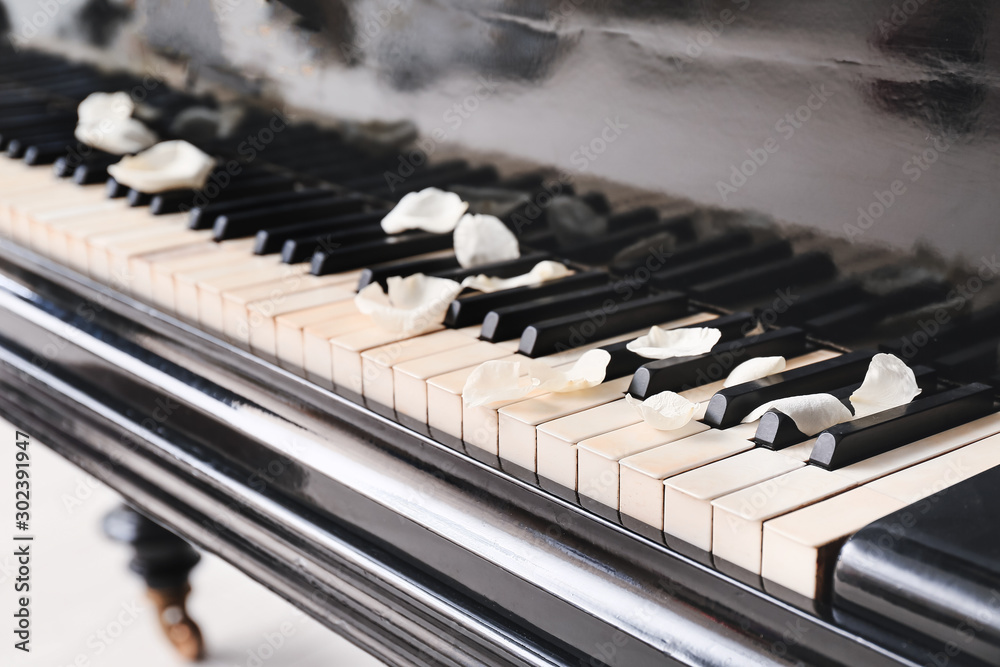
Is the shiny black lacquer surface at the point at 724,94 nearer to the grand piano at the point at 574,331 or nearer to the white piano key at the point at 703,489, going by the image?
the grand piano at the point at 574,331

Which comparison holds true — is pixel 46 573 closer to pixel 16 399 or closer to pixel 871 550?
pixel 16 399

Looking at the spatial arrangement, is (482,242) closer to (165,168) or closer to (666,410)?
(666,410)

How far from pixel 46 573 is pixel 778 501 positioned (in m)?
2.31

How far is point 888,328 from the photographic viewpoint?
1066mm

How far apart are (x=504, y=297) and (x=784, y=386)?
0.41 metres

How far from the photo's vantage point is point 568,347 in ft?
3.75

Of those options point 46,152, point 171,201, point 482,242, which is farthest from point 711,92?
point 46,152

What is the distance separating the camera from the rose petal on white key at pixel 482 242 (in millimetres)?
1443

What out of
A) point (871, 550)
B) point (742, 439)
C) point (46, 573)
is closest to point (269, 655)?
point (46, 573)

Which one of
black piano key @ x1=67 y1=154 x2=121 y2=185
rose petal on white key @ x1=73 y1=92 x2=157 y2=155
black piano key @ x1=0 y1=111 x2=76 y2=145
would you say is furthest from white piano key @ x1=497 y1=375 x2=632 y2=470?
black piano key @ x1=0 y1=111 x2=76 y2=145

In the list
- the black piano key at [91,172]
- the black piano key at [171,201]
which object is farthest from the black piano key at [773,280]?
the black piano key at [91,172]

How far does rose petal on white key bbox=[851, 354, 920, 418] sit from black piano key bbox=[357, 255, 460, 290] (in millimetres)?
659

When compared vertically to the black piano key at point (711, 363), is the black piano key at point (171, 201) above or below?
above

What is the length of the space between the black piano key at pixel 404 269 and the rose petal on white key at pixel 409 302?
0.03 metres
